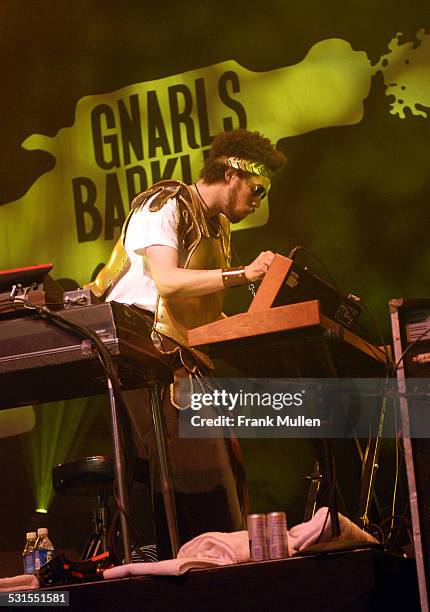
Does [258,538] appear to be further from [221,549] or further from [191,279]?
[191,279]

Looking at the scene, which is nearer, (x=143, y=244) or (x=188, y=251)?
(x=143, y=244)

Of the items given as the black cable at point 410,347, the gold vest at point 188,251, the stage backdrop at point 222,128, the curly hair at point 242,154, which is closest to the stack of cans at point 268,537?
the black cable at point 410,347

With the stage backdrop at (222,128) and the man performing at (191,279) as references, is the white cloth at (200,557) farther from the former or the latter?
the stage backdrop at (222,128)

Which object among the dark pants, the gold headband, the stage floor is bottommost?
the stage floor

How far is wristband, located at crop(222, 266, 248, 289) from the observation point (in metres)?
2.50

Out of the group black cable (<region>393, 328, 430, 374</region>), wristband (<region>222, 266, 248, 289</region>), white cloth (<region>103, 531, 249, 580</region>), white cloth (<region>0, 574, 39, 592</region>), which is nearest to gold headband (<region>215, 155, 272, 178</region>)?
wristband (<region>222, 266, 248, 289</region>)

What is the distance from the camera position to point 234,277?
8.29 feet

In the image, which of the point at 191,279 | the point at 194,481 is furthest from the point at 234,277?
the point at 194,481

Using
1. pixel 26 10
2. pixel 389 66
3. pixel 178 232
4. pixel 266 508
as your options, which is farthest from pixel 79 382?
pixel 26 10

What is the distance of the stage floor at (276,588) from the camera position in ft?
5.64

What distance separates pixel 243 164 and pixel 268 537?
57.3 inches

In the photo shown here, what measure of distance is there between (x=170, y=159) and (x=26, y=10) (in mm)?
1290

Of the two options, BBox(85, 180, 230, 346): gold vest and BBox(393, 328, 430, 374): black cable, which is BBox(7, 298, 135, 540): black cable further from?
BBox(393, 328, 430, 374): black cable

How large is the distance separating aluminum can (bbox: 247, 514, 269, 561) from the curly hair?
1.38m
